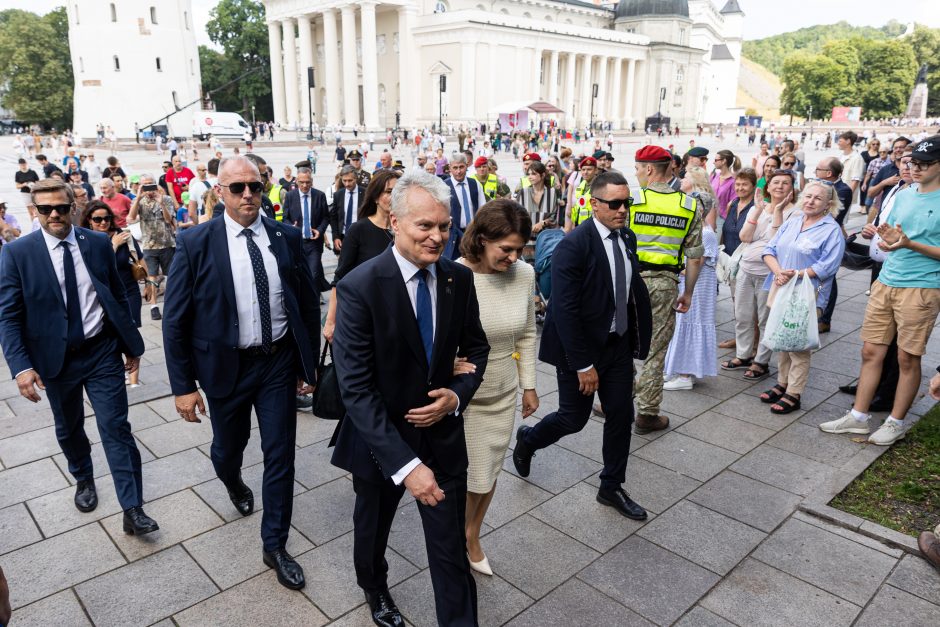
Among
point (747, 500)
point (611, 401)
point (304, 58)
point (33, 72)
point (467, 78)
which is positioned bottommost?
point (747, 500)

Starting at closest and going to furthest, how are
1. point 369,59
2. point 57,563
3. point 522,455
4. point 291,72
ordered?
1. point 57,563
2. point 522,455
3. point 369,59
4. point 291,72

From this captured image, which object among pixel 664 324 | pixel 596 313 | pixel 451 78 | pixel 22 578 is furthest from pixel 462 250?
pixel 451 78

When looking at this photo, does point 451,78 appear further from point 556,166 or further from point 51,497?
point 51,497

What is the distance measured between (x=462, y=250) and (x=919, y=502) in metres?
3.44

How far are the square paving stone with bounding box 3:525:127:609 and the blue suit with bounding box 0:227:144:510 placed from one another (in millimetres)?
289

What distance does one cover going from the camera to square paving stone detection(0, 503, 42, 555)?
394cm

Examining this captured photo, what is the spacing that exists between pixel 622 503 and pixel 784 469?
143cm

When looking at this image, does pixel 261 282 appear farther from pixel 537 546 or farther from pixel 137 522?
pixel 537 546

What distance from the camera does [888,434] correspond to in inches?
200

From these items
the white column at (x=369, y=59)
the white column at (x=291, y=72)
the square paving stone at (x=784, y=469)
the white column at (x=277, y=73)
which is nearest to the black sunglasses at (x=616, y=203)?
the square paving stone at (x=784, y=469)

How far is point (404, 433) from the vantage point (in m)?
2.64

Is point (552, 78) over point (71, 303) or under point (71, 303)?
over

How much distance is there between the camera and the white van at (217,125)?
46.2m

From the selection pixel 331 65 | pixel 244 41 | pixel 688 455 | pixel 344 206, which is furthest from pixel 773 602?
pixel 244 41
